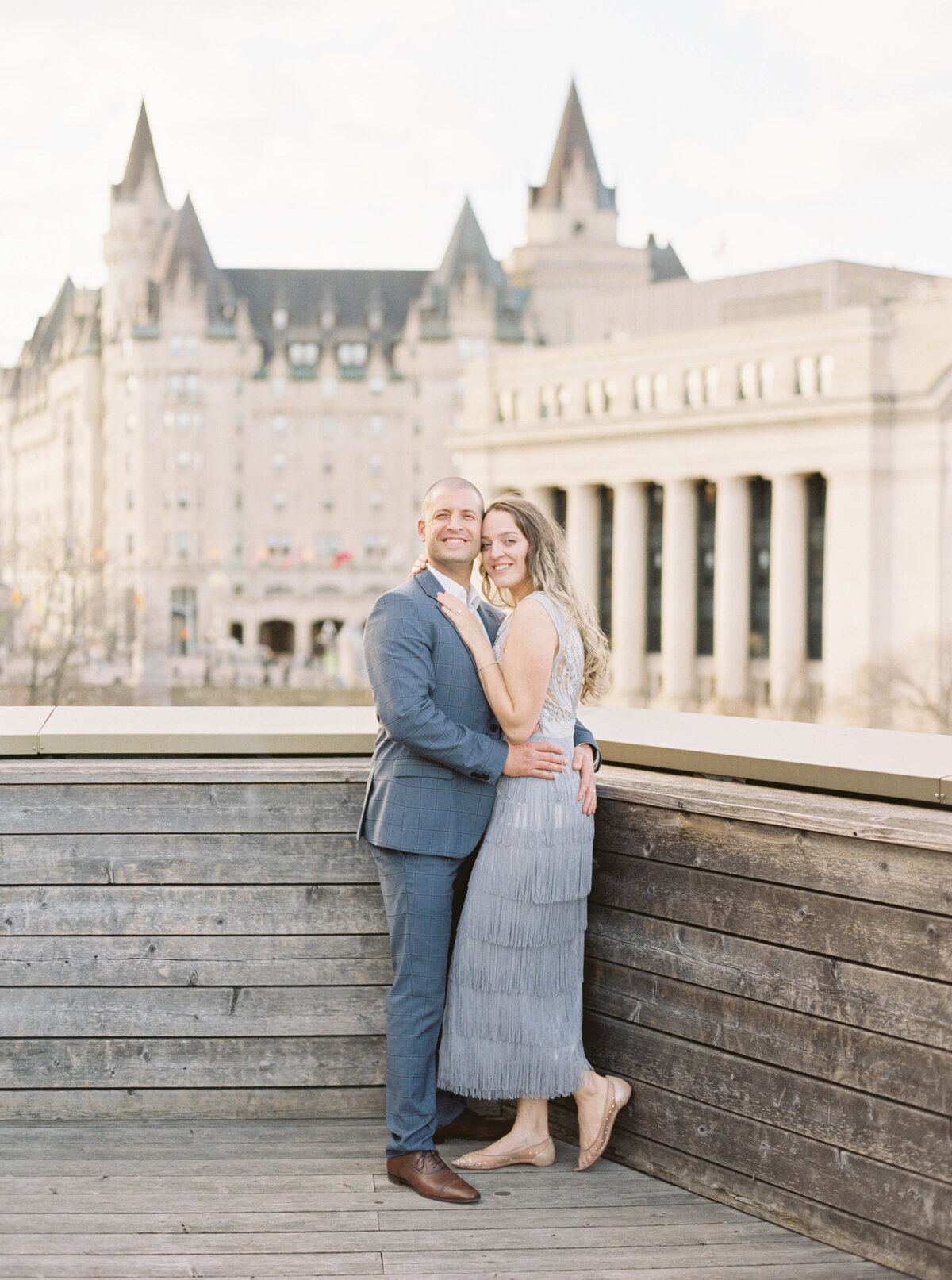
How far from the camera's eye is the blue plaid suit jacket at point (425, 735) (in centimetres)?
416

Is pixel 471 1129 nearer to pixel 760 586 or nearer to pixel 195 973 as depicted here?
pixel 195 973

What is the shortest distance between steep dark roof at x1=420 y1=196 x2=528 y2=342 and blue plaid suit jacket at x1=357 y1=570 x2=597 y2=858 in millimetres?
98526

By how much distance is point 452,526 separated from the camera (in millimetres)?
4348

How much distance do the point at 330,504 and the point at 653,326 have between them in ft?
87.0

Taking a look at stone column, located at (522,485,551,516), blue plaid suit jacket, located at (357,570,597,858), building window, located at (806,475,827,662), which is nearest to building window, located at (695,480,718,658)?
building window, located at (806,475,827,662)


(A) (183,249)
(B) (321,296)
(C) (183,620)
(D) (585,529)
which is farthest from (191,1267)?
(B) (321,296)

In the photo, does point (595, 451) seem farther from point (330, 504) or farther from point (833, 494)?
point (330, 504)

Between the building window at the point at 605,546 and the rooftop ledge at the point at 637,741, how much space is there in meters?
74.0

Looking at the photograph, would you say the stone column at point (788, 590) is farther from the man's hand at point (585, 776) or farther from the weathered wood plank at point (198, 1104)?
the man's hand at point (585, 776)

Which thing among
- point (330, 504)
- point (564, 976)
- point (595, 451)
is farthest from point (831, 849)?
point (330, 504)

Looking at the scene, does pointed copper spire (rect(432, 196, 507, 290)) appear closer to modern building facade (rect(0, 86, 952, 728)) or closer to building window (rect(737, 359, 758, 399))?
modern building facade (rect(0, 86, 952, 728))

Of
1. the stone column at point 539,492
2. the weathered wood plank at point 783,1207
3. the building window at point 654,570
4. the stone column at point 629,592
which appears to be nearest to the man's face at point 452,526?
the weathered wood plank at point 783,1207

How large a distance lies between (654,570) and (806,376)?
13734 mm

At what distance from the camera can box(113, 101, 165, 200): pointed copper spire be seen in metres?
104
